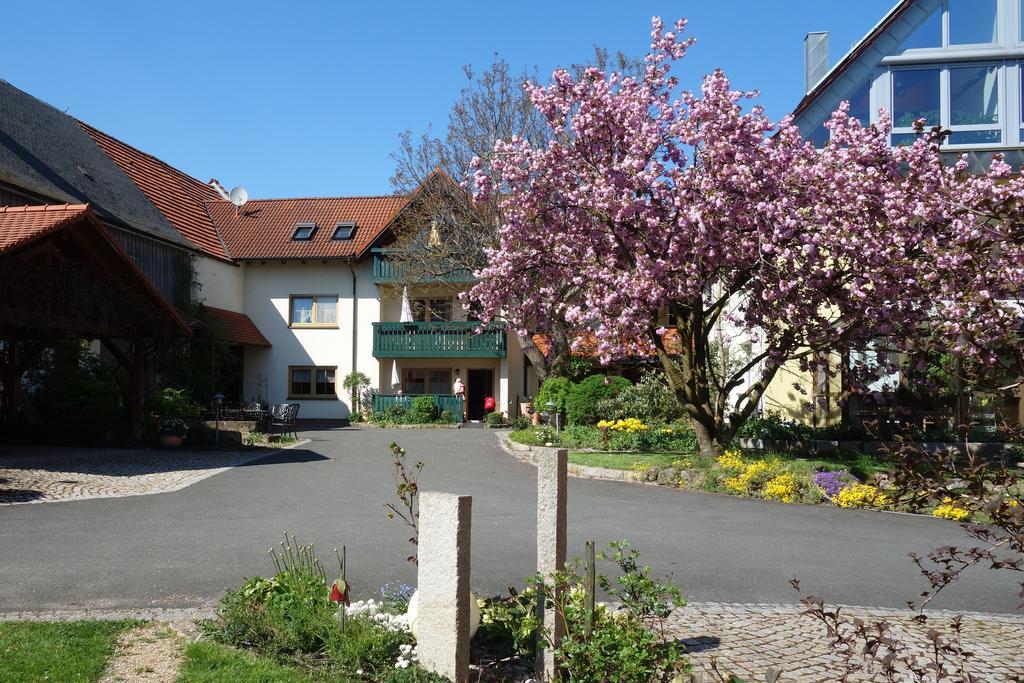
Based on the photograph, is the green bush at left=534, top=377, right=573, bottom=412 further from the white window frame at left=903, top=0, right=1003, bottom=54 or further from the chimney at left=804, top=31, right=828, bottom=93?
the white window frame at left=903, top=0, right=1003, bottom=54

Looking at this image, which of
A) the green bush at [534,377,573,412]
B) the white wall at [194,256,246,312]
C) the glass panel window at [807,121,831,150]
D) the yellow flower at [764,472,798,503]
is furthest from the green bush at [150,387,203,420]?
the glass panel window at [807,121,831,150]

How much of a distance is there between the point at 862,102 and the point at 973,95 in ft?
9.42

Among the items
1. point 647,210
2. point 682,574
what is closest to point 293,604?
point 682,574

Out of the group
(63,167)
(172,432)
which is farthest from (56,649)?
(63,167)

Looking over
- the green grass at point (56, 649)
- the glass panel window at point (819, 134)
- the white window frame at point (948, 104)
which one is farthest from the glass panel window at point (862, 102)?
the green grass at point (56, 649)

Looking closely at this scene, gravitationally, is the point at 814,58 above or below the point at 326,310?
above

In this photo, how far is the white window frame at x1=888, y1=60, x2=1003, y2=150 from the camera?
76.5 feet

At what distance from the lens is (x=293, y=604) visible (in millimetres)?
5621

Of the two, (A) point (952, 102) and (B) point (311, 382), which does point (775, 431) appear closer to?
(A) point (952, 102)

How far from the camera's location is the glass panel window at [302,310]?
3459 centimetres

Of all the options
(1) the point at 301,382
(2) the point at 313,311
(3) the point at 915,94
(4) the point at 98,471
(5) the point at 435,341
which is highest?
(3) the point at 915,94

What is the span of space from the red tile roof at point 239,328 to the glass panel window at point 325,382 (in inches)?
95.2

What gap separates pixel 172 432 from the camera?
2045cm

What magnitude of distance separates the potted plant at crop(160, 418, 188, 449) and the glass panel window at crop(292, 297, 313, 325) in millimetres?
13745
